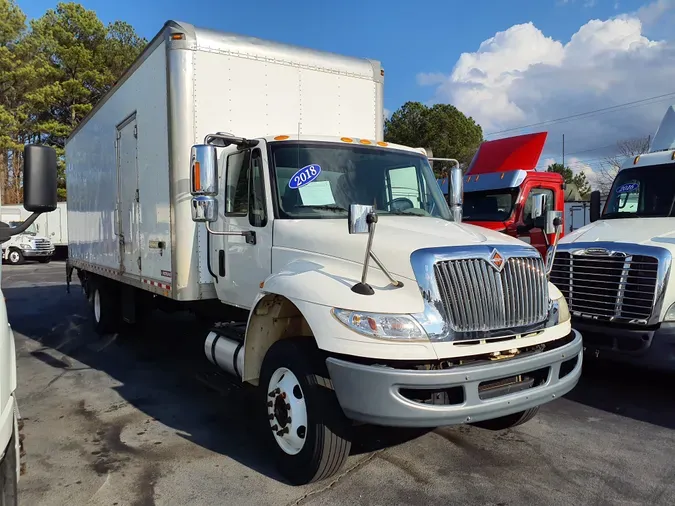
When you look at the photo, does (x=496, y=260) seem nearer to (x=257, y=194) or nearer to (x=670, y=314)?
(x=257, y=194)

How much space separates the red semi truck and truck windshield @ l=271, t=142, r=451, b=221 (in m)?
4.94

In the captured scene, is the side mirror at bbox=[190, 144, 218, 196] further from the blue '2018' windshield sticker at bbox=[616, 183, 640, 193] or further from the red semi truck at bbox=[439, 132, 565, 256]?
the red semi truck at bbox=[439, 132, 565, 256]

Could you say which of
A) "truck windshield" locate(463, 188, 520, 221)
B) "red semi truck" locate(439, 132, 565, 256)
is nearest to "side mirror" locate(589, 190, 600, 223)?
"red semi truck" locate(439, 132, 565, 256)

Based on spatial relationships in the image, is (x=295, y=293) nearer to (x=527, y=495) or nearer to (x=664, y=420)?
→ (x=527, y=495)

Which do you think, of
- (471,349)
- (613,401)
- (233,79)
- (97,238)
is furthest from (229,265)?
(97,238)

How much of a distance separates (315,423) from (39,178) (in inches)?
83.7

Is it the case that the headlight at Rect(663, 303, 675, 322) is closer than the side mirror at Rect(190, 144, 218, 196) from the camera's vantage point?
No

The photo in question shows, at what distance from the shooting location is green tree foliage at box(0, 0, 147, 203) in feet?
89.8

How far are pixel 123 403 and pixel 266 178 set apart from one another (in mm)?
2876

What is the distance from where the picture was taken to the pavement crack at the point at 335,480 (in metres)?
3.46

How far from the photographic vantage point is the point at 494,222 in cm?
958

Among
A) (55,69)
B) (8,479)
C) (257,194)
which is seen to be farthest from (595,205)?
(55,69)

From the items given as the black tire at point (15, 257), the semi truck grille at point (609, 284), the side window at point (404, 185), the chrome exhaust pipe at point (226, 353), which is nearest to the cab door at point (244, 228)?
the chrome exhaust pipe at point (226, 353)

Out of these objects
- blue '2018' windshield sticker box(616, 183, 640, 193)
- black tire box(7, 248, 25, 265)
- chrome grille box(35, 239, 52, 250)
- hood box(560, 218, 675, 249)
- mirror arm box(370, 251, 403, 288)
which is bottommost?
black tire box(7, 248, 25, 265)
